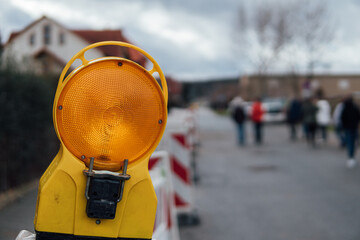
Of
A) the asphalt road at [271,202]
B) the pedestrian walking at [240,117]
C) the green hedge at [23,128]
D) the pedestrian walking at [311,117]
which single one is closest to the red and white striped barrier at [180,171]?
the asphalt road at [271,202]

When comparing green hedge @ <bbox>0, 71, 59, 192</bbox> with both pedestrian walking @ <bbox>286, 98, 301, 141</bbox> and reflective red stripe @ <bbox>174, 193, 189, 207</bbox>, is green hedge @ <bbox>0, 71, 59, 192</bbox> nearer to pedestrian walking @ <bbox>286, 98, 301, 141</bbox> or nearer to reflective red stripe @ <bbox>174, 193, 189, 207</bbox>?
reflective red stripe @ <bbox>174, 193, 189, 207</bbox>

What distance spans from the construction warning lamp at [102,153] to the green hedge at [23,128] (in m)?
6.00

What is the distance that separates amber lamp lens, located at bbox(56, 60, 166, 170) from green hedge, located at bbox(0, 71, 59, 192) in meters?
6.00

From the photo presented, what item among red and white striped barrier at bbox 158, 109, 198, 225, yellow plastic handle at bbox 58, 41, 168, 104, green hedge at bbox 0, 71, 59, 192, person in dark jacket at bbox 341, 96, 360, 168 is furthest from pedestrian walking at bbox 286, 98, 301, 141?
yellow plastic handle at bbox 58, 41, 168, 104

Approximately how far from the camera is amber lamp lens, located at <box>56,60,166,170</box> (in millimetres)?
1627

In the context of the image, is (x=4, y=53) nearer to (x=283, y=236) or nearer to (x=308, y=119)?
(x=283, y=236)

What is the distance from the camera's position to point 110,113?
5.41 ft


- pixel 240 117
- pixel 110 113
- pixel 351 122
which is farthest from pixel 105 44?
pixel 240 117

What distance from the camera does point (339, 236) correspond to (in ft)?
19.6

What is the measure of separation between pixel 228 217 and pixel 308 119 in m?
11.0

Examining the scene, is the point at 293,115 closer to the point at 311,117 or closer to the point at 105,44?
the point at 311,117

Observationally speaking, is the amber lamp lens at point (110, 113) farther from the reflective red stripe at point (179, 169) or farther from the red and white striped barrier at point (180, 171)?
the reflective red stripe at point (179, 169)

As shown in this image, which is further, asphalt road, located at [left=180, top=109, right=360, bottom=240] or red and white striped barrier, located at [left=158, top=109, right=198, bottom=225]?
red and white striped barrier, located at [left=158, top=109, right=198, bottom=225]

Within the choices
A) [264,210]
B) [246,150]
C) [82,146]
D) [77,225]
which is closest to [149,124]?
[82,146]
